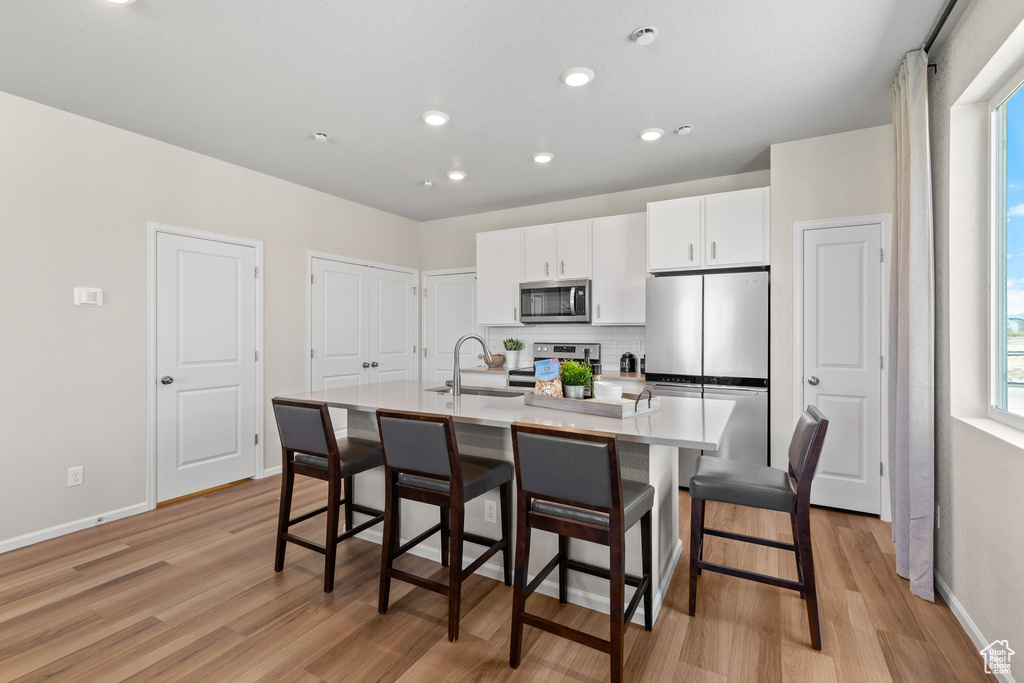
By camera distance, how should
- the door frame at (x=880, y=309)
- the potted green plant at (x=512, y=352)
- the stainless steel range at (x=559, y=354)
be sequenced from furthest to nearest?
the potted green plant at (x=512, y=352) < the stainless steel range at (x=559, y=354) < the door frame at (x=880, y=309)

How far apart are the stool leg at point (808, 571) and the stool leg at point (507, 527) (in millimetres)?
1240

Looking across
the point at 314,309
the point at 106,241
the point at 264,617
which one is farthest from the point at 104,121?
the point at 264,617

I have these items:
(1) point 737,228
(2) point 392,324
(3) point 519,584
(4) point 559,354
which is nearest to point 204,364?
(2) point 392,324

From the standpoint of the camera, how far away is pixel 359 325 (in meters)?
5.22

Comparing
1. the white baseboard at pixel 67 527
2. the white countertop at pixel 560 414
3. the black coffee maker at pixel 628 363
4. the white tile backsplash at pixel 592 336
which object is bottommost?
the white baseboard at pixel 67 527

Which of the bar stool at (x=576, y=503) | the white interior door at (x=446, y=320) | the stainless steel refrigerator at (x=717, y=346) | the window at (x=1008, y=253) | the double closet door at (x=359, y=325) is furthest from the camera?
the white interior door at (x=446, y=320)

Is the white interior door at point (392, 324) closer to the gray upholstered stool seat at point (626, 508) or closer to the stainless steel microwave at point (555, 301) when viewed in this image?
the stainless steel microwave at point (555, 301)

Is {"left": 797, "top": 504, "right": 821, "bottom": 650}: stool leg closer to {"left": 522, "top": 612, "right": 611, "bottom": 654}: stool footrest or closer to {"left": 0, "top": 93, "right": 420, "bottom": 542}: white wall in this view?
{"left": 522, "top": 612, "right": 611, "bottom": 654}: stool footrest

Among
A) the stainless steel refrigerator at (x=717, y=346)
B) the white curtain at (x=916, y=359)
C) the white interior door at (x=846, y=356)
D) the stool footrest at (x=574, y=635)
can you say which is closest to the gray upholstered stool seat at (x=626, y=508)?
the stool footrest at (x=574, y=635)

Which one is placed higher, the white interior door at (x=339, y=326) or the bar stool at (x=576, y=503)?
the white interior door at (x=339, y=326)

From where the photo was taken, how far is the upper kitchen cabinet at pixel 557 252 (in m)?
4.60

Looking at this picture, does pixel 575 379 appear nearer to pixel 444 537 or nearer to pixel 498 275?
pixel 444 537

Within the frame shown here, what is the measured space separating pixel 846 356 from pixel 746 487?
1.93 m

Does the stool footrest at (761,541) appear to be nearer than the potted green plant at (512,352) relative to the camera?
Yes
